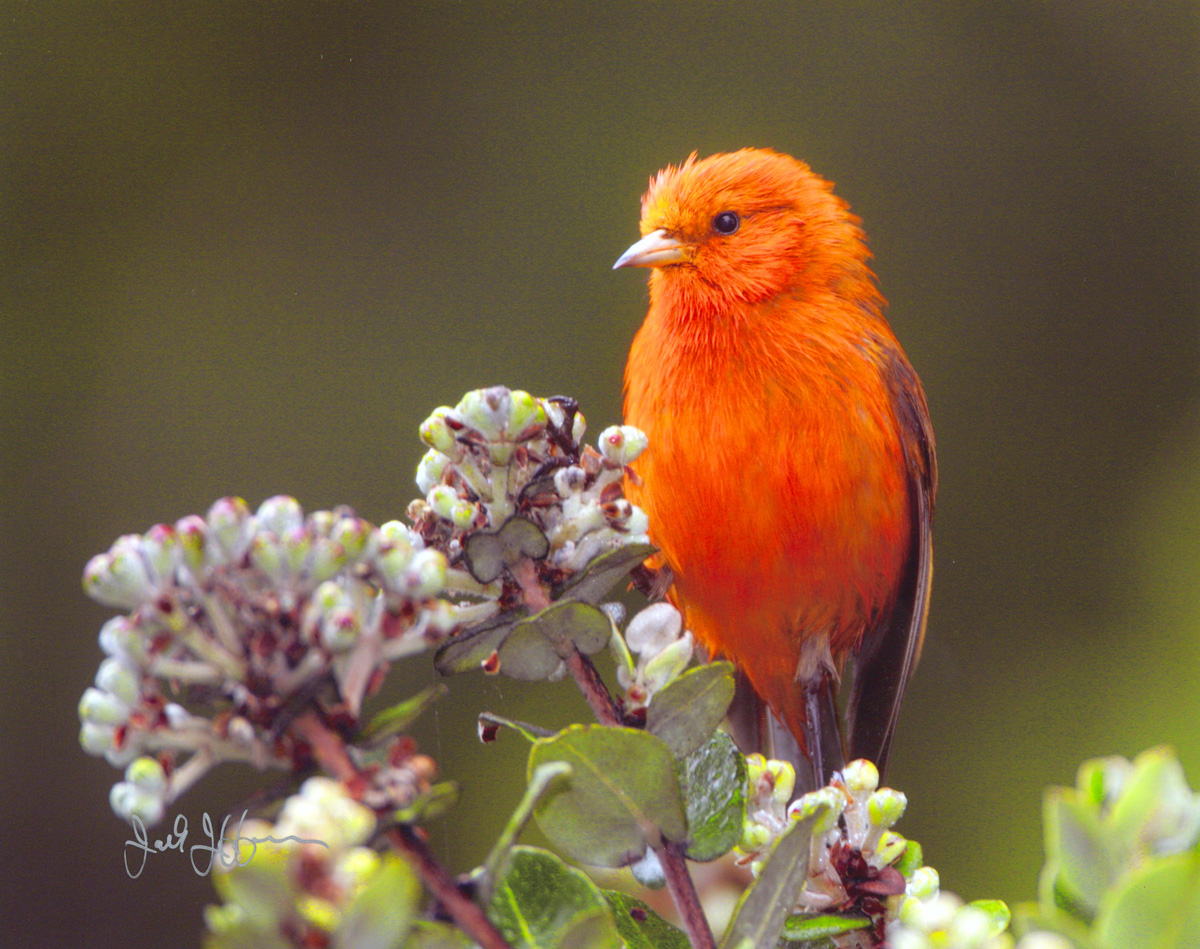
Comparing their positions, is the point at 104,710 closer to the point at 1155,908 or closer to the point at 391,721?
the point at 391,721

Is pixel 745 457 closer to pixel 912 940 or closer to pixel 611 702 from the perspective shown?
pixel 611 702

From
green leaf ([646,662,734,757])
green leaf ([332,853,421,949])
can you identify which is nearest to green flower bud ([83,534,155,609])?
green leaf ([332,853,421,949])

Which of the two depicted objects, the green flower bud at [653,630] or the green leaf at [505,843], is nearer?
the green leaf at [505,843]

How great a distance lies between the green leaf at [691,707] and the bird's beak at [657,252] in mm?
553

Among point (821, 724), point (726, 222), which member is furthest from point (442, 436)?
point (821, 724)

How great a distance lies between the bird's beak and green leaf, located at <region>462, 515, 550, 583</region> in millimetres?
520

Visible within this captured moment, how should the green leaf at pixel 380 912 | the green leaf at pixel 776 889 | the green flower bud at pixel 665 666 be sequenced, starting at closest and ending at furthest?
the green leaf at pixel 380 912, the green leaf at pixel 776 889, the green flower bud at pixel 665 666

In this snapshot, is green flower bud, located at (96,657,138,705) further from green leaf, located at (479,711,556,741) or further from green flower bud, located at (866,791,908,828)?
green flower bud, located at (866,791,908,828)

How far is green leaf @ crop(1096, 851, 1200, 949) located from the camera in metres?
0.25

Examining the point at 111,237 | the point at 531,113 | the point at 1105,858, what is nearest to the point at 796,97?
the point at 531,113

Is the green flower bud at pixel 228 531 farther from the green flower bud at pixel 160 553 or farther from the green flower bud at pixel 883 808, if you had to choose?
the green flower bud at pixel 883 808

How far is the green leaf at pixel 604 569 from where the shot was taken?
45 cm

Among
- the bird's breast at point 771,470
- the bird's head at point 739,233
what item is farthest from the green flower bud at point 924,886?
the bird's head at point 739,233
